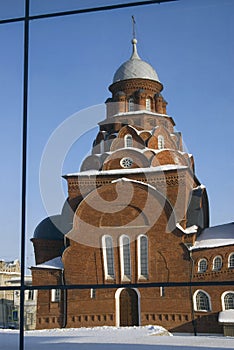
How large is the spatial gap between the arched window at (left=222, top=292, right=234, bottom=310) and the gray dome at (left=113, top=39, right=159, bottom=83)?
10441 millimetres

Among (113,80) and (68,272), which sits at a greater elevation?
(113,80)

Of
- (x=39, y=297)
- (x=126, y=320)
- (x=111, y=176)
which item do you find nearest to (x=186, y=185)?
(x=111, y=176)

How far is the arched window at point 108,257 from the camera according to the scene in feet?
Result: 56.6

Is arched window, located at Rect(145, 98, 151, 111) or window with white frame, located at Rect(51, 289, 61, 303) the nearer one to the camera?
window with white frame, located at Rect(51, 289, 61, 303)

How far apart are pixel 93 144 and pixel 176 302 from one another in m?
8.31

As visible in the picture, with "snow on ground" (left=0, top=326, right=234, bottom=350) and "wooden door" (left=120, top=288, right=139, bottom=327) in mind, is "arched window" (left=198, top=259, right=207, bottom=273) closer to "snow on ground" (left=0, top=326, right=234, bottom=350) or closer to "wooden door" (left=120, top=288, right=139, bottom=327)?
"wooden door" (left=120, top=288, right=139, bottom=327)

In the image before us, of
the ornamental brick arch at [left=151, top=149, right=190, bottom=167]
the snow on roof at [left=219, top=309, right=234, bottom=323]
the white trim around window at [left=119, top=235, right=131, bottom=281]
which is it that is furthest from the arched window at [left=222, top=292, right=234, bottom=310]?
the ornamental brick arch at [left=151, top=149, right=190, bottom=167]

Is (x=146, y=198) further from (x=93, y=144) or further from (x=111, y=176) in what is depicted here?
(x=93, y=144)

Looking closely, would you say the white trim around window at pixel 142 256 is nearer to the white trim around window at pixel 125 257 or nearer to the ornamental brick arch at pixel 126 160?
the white trim around window at pixel 125 257

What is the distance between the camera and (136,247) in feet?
56.6

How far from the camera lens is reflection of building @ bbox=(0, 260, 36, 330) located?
2119cm

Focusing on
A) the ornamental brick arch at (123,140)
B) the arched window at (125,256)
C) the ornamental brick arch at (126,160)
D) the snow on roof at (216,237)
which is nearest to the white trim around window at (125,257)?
the arched window at (125,256)

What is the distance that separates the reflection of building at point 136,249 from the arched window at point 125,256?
4 cm

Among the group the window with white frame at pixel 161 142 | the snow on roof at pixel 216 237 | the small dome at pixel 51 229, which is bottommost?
the snow on roof at pixel 216 237
